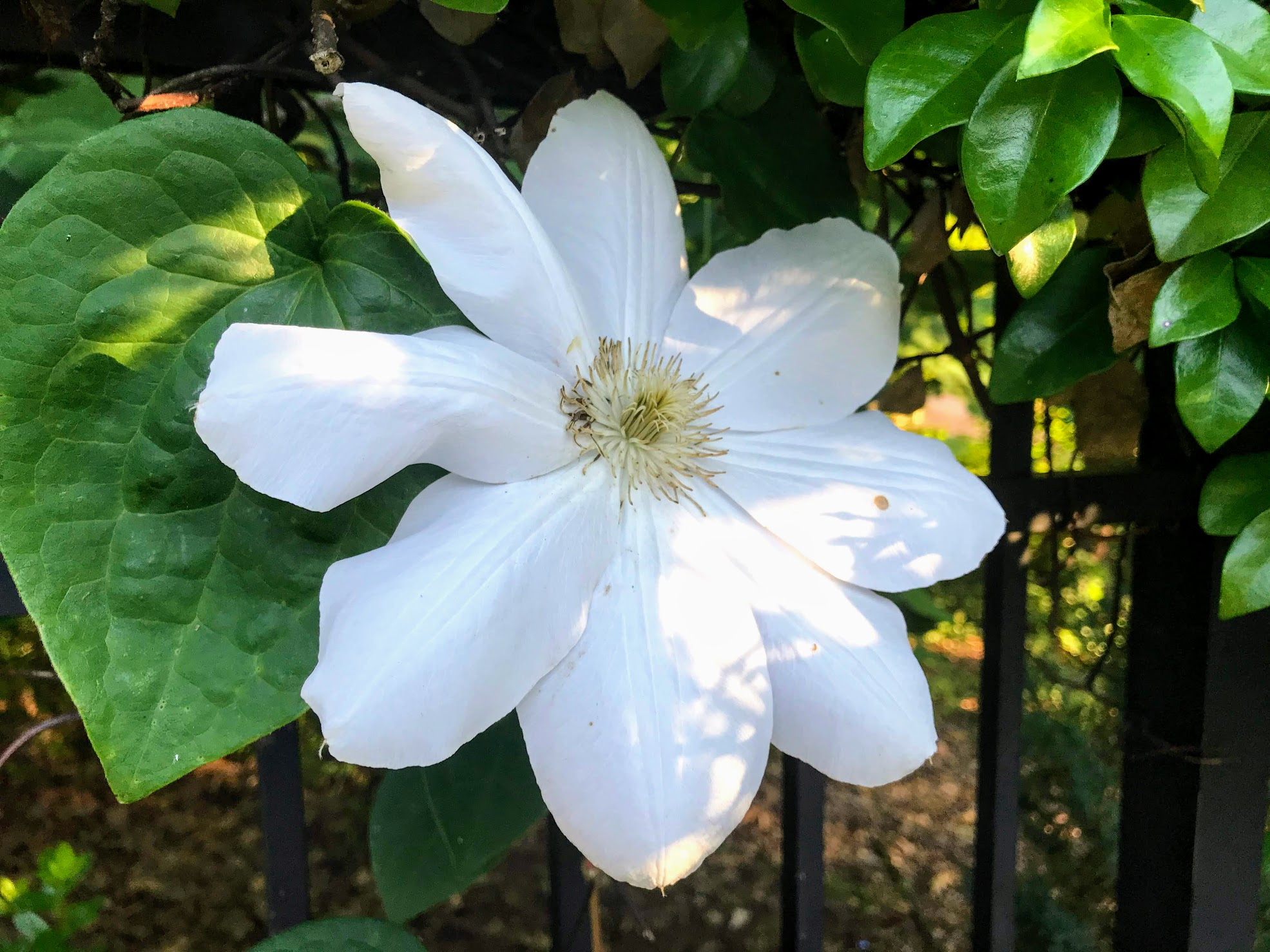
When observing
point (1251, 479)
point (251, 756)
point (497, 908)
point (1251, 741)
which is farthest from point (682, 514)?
point (251, 756)

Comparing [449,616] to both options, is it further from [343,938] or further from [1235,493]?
[1235,493]

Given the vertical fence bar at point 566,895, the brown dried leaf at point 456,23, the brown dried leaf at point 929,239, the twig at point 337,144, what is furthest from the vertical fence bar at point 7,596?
the brown dried leaf at point 929,239

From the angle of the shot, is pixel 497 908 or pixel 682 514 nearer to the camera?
pixel 682 514

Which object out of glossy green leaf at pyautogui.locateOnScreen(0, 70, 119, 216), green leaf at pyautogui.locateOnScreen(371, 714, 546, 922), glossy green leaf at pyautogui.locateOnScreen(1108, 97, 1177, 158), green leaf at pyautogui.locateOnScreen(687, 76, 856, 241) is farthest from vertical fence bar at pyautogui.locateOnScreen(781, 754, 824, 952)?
glossy green leaf at pyautogui.locateOnScreen(0, 70, 119, 216)

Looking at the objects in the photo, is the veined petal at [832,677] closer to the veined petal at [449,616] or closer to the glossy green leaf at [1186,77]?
the veined petal at [449,616]

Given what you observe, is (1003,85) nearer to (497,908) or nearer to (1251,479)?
(1251,479)

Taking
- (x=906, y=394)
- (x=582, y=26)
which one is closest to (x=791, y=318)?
(x=582, y=26)
